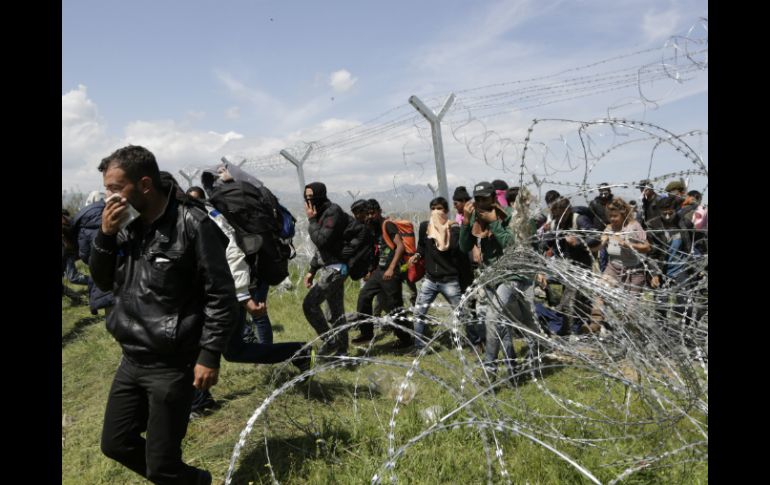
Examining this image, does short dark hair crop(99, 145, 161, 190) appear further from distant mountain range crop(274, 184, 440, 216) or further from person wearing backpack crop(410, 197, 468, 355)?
distant mountain range crop(274, 184, 440, 216)

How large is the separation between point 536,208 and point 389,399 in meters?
1.92

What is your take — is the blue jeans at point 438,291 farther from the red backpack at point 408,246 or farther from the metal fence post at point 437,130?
the metal fence post at point 437,130

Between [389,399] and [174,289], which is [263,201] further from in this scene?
[389,399]

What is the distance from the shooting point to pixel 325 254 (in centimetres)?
498

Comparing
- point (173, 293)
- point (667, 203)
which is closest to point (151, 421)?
point (173, 293)

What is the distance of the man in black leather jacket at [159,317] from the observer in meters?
2.25

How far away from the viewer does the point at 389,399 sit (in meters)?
3.91

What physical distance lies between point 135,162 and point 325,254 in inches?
110

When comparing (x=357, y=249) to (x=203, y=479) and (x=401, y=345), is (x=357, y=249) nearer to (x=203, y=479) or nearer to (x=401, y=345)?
(x=401, y=345)

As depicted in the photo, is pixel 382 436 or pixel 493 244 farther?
pixel 493 244

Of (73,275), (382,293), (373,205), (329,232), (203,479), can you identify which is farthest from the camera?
(73,275)

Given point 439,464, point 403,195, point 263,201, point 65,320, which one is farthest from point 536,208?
point 65,320

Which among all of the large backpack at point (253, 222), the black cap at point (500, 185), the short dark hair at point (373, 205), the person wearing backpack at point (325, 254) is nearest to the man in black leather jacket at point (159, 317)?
the large backpack at point (253, 222)

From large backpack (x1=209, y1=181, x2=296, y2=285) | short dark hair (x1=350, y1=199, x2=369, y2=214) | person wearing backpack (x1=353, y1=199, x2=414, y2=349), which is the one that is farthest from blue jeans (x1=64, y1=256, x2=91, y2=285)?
large backpack (x1=209, y1=181, x2=296, y2=285)
